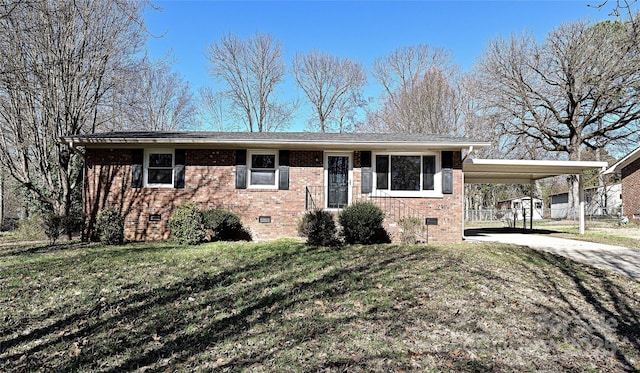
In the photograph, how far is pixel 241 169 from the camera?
34.7ft

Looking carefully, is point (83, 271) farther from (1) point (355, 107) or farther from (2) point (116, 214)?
(1) point (355, 107)

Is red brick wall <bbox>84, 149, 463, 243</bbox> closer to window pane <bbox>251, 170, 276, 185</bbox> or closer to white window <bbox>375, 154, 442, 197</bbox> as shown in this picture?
window pane <bbox>251, 170, 276, 185</bbox>

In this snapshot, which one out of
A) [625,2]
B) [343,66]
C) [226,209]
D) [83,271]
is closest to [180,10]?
[226,209]

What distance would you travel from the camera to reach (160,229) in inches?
416

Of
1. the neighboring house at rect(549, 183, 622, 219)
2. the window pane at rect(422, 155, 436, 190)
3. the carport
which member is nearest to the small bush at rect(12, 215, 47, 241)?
the window pane at rect(422, 155, 436, 190)

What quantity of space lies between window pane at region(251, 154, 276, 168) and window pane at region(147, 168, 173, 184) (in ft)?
8.20

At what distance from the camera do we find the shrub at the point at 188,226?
9164mm

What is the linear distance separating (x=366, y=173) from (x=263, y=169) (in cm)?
309

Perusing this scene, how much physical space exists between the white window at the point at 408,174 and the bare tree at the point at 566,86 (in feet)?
50.3

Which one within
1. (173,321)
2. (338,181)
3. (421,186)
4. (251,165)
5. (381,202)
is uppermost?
(251,165)

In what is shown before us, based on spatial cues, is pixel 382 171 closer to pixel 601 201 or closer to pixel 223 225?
pixel 223 225

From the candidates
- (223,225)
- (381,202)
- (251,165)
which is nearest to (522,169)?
(381,202)

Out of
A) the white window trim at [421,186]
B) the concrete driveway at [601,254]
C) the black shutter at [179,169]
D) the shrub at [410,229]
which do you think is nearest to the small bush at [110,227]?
the black shutter at [179,169]

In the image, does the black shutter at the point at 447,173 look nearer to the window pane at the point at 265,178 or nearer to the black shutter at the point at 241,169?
the window pane at the point at 265,178
